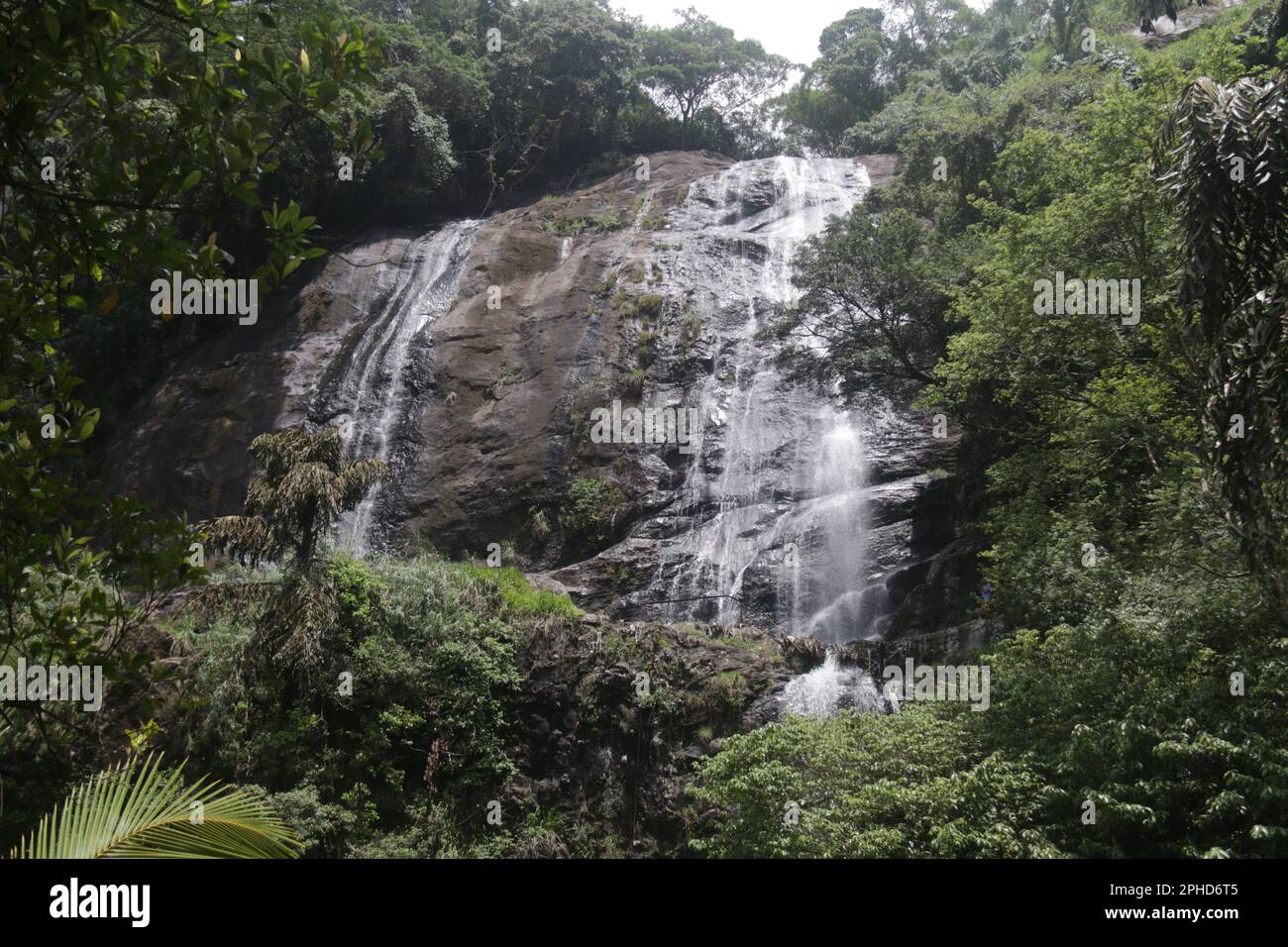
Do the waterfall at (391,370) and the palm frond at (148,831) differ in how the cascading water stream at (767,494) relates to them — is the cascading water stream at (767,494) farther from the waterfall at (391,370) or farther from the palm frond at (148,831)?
the palm frond at (148,831)

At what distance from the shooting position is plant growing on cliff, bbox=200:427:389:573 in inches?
485

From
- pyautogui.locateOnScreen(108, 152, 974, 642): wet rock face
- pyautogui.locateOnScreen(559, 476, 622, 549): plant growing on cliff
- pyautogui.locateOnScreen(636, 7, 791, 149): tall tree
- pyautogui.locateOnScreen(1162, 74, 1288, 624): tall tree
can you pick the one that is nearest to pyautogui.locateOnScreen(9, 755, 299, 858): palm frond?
pyautogui.locateOnScreen(1162, 74, 1288, 624): tall tree

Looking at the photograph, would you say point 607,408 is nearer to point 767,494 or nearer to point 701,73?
point 767,494

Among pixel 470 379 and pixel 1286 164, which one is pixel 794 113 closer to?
pixel 470 379

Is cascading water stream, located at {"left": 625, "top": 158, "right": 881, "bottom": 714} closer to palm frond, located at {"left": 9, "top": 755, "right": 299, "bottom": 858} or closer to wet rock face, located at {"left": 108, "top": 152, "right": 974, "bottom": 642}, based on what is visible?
wet rock face, located at {"left": 108, "top": 152, "right": 974, "bottom": 642}

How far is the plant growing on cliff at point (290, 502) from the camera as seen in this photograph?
12.3 meters

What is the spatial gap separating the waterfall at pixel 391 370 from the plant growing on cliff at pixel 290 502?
23.9ft

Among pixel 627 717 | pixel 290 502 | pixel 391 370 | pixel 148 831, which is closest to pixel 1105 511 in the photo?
pixel 627 717

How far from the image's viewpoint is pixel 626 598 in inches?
705

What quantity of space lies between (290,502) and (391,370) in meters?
12.2

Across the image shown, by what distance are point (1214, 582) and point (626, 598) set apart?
10643 mm

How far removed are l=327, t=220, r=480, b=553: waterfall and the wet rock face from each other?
71 millimetres

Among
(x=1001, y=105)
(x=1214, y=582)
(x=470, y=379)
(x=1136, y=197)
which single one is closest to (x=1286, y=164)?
(x=1214, y=582)

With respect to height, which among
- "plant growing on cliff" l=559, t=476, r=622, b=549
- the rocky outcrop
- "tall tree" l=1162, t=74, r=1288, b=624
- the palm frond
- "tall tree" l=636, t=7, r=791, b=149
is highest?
"tall tree" l=636, t=7, r=791, b=149
